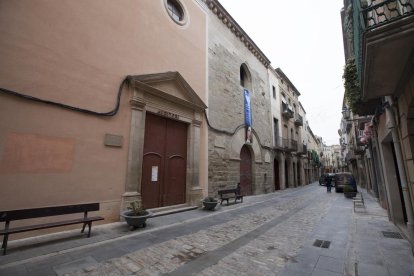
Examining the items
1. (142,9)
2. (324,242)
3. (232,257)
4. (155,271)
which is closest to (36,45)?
(142,9)

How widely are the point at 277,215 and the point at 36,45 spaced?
8279 mm

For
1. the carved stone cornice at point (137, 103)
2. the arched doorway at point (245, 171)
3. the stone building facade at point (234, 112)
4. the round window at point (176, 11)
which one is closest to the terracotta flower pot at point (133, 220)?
the carved stone cornice at point (137, 103)

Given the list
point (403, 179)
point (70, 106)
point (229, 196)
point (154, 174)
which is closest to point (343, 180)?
point (229, 196)

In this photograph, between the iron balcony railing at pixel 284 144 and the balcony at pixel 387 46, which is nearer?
the balcony at pixel 387 46

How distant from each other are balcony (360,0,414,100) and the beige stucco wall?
596 cm

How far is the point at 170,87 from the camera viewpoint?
26.2ft

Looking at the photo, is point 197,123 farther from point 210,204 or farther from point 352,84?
point 352,84

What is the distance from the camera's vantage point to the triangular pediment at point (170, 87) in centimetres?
686

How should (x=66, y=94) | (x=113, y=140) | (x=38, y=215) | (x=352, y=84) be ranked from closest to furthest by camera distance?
(x=38, y=215) < (x=66, y=94) < (x=352, y=84) < (x=113, y=140)

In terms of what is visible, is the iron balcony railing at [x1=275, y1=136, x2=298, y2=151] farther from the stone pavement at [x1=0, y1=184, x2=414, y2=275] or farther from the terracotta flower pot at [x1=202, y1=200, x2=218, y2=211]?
the stone pavement at [x1=0, y1=184, x2=414, y2=275]

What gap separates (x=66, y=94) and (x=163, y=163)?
146 inches

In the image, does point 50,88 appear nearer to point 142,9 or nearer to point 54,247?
point 54,247

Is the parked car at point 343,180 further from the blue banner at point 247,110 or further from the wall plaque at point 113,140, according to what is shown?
the wall plaque at point 113,140

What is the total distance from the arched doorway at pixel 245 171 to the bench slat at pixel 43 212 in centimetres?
851
